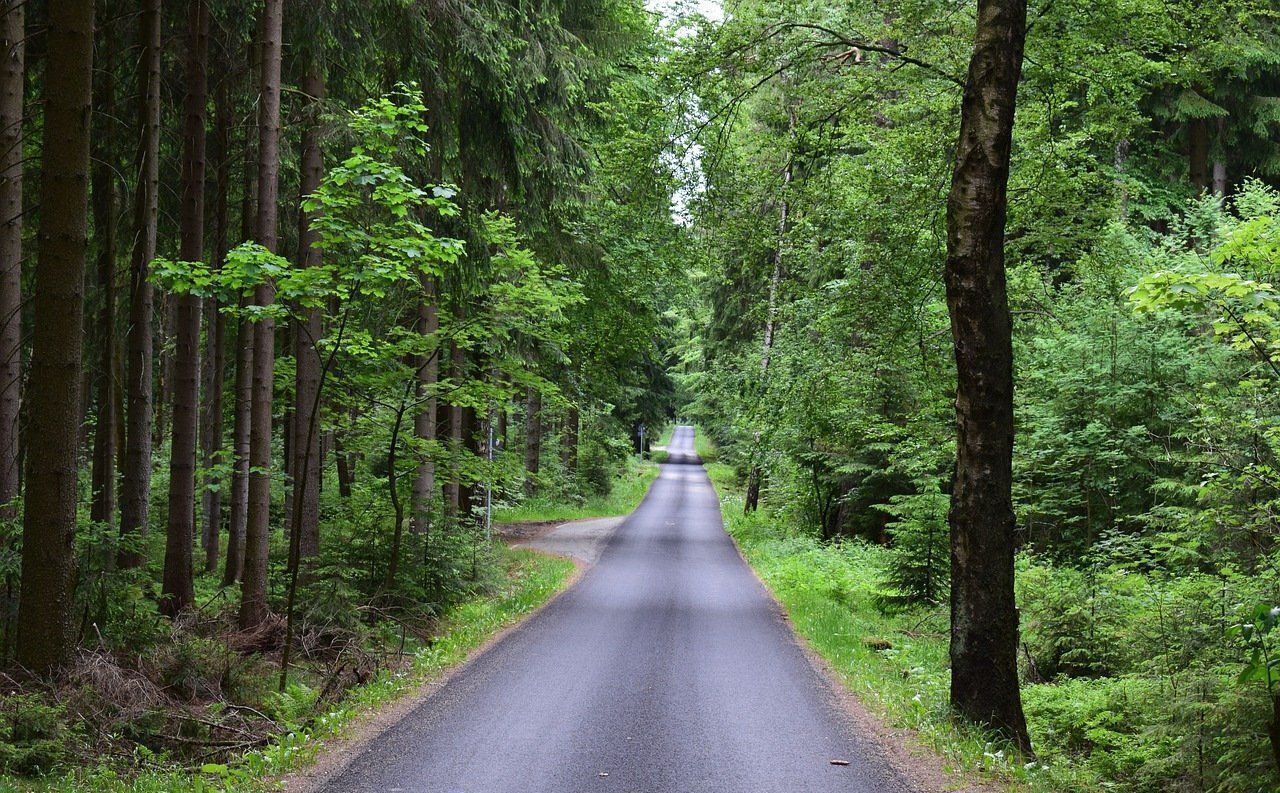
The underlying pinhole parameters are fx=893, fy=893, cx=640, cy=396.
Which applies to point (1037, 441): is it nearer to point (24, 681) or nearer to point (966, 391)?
point (966, 391)

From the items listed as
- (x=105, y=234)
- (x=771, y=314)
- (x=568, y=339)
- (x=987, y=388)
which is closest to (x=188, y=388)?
(x=105, y=234)

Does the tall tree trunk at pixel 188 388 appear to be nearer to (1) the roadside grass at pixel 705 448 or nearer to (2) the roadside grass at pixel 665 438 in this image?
(1) the roadside grass at pixel 705 448

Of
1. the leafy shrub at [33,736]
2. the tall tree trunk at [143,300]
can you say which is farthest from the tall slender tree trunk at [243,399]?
the leafy shrub at [33,736]

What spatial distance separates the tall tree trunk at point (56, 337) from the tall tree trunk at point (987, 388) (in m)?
6.95

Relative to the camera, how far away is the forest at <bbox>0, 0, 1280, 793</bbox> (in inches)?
272

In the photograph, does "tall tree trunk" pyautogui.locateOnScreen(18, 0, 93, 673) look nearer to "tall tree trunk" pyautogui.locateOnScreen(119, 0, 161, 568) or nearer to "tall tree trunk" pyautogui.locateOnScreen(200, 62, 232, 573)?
"tall tree trunk" pyautogui.locateOnScreen(200, 62, 232, 573)

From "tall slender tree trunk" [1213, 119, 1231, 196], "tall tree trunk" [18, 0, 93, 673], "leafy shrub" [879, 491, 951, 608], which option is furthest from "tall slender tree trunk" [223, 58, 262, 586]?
"tall slender tree trunk" [1213, 119, 1231, 196]

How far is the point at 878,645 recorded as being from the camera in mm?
11945

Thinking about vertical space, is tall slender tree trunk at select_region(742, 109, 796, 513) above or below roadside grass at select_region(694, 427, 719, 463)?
above

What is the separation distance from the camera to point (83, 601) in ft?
26.1

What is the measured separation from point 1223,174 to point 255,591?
23.3 metres

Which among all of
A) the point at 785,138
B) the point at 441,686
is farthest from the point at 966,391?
the point at 441,686

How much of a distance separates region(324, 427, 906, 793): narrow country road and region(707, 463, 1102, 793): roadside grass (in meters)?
0.50

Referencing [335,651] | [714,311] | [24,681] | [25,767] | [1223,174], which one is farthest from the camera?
[714,311]
